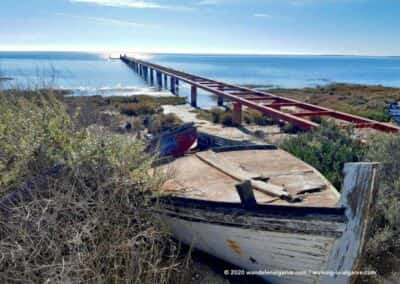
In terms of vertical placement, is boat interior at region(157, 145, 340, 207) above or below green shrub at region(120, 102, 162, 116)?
above

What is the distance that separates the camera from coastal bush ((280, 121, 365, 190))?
5.23 meters

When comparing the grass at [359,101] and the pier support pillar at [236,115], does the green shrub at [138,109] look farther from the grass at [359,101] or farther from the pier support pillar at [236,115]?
the grass at [359,101]

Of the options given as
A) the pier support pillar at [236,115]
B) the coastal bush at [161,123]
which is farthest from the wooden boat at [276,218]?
the coastal bush at [161,123]

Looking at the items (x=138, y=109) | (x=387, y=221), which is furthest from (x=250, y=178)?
(x=138, y=109)

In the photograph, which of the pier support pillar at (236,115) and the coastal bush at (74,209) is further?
the pier support pillar at (236,115)

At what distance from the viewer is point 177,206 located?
11.5ft

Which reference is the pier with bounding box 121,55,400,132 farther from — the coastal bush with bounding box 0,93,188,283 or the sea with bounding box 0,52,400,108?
the coastal bush with bounding box 0,93,188,283

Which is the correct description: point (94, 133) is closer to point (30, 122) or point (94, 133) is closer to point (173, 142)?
point (30, 122)

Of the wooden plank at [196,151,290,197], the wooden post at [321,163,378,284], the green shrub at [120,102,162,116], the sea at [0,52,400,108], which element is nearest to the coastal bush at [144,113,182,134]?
the sea at [0,52,400,108]

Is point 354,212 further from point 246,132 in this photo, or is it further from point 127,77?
point 127,77

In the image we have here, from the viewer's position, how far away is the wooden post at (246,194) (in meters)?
2.90

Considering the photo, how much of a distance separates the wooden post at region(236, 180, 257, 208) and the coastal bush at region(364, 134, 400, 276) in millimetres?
1531

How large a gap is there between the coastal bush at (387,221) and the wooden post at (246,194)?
153 cm

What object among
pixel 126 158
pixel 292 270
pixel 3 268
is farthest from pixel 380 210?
pixel 3 268
